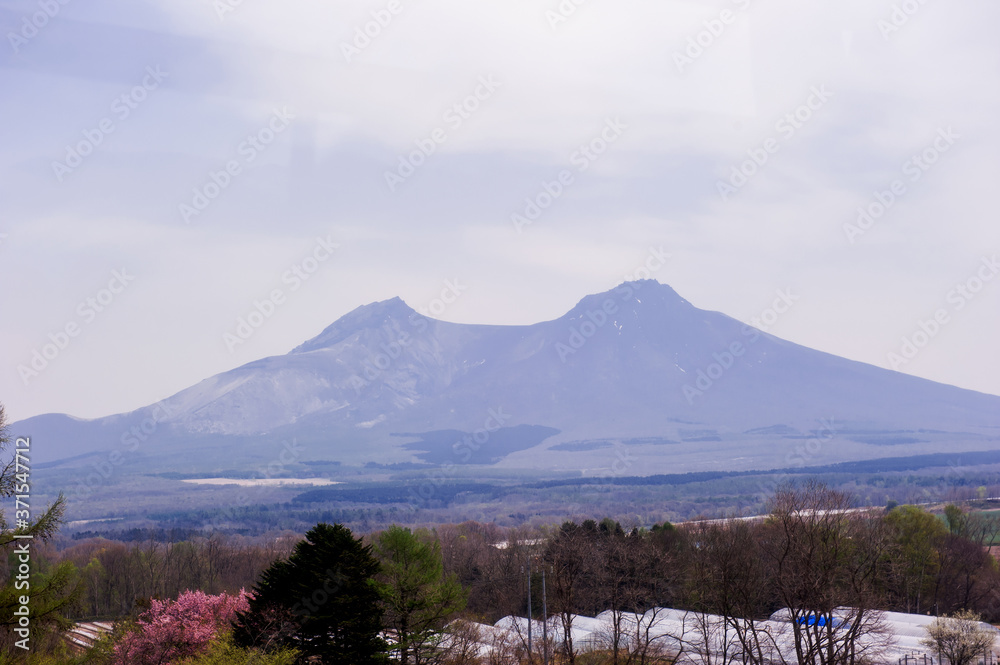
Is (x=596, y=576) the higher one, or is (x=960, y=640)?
(x=596, y=576)

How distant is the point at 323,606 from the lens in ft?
102

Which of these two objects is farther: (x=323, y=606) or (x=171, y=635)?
(x=171, y=635)

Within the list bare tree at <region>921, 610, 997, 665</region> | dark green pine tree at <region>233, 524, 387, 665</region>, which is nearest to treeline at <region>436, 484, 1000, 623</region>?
bare tree at <region>921, 610, 997, 665</region>

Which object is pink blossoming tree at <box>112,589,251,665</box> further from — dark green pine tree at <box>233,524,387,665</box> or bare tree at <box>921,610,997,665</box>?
bare tree at <box>921,610,997,665</box>

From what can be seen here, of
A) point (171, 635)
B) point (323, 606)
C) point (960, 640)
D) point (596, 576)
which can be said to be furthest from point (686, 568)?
point (171, 635)

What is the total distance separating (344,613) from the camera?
31.2 metres

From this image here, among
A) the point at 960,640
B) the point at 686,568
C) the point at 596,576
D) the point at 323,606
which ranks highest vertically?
the point at 323,606

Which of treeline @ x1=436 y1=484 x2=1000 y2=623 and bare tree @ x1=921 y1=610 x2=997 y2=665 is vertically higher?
treeline @ x1=436 y1=484 x2=1000 y2=623

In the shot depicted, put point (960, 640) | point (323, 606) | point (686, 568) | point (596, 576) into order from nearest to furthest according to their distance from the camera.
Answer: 1. point (323, 606)
2. point (960, 640)
3. point (596, 576)
4. point (686, 568)

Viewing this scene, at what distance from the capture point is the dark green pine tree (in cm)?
3092

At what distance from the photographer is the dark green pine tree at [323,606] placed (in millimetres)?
30922

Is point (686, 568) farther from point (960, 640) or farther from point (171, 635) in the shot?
point (171, 635)

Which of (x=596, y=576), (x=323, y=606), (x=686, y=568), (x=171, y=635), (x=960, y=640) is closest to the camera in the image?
(x=323, y=606)

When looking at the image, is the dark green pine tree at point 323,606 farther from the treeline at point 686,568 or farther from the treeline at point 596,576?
the treeline at point 686,568
